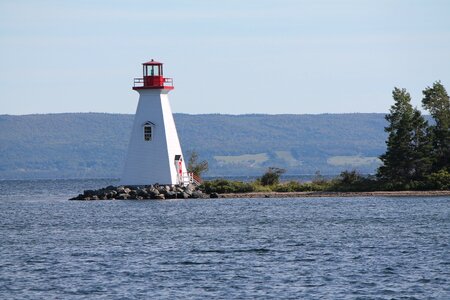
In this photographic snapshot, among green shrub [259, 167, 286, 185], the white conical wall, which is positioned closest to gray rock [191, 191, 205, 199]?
the white conical wall

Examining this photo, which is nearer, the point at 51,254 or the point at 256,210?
the point at 51,254

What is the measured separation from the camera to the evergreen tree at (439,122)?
242 ft

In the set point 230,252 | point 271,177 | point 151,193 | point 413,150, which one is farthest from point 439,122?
point 230,252

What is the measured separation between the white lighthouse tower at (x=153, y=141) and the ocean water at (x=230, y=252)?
694cm

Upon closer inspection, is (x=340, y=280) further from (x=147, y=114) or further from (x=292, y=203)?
(x=147, y=114)

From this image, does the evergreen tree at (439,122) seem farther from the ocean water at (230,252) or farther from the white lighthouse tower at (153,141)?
the white lighthouse tower at (153,141)

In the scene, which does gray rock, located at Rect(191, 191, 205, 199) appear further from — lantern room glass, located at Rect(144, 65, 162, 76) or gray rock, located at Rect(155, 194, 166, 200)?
lantern room glass, located at Rect(144, 65, 162, 76)

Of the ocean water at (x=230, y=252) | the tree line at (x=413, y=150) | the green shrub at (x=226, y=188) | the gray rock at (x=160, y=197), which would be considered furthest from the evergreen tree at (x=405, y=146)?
the gray rock at (x=160, y=197)

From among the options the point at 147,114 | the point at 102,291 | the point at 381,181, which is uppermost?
the point at 147,114

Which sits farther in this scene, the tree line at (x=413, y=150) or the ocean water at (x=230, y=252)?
the tree line at (x=413, y=150)

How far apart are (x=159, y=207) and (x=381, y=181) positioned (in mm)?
Result: 16891

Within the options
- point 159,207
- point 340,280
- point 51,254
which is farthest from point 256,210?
point 340,280

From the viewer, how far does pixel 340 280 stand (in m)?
32.9

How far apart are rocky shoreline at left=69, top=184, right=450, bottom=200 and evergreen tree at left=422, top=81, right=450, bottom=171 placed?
2.87 m
